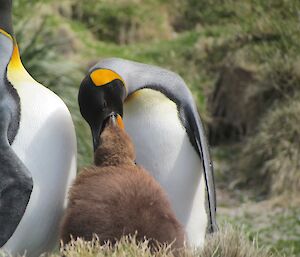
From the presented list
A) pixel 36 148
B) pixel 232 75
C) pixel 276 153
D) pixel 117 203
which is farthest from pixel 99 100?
pixel 232 75

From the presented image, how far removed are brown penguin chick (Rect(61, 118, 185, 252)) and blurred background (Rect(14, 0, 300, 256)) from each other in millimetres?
2016

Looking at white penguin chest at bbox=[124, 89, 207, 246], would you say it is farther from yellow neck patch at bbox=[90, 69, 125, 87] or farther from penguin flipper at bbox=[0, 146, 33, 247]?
penguin flipper at bbox=[0, 146, 33, 247]

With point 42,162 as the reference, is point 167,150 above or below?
below

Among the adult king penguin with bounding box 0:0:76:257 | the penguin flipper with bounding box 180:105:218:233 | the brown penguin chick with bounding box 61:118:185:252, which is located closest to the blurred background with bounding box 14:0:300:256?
the penguin flipper with bounding box 180:105:218:233

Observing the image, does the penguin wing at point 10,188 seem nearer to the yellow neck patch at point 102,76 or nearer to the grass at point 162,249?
the grass at point 162,249

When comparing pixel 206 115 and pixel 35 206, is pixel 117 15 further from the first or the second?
pixel 35 206

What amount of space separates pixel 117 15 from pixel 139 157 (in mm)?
10671

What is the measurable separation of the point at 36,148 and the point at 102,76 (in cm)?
46

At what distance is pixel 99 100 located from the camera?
371 cm

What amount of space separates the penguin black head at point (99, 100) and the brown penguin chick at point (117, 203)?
13 cm

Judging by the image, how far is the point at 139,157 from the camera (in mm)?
4137

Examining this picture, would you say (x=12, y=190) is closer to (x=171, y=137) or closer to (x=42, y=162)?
(x=42, y=162)

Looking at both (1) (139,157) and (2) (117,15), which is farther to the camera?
(2) (117,15)

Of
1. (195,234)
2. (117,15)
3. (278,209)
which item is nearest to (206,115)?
(278,209)
